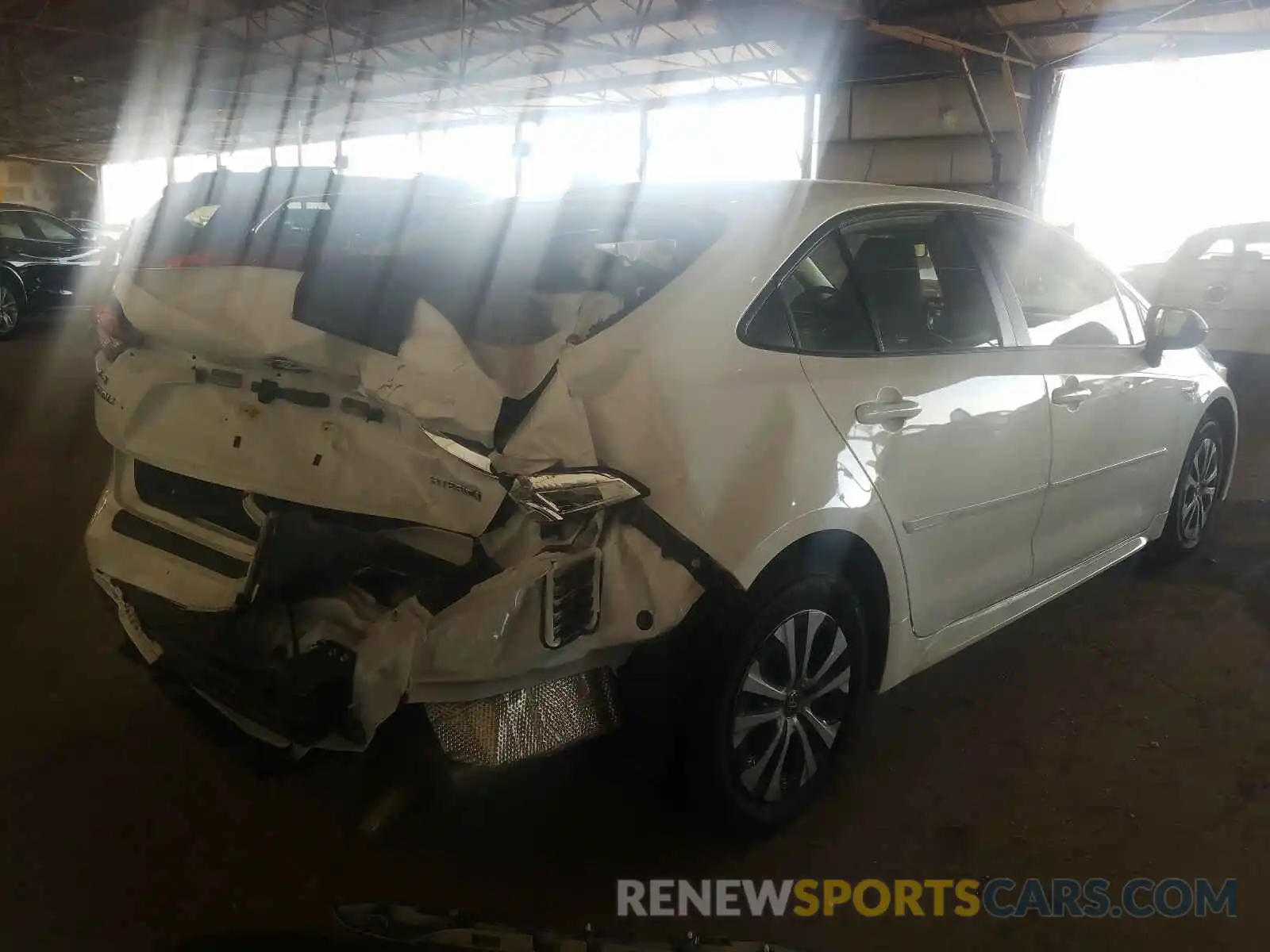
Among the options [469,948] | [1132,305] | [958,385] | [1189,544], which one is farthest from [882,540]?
[1189,544]

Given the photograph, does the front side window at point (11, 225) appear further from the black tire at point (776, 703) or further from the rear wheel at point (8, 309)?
the black tire at point (776, 703)

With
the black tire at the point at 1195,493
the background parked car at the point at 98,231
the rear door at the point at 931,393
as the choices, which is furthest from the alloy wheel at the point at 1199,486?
the background parked car at the point at 98,231

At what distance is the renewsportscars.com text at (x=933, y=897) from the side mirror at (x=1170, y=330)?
192cm

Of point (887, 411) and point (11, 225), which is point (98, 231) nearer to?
point (11, 225)

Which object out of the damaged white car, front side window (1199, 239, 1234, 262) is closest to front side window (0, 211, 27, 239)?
the damaged white car

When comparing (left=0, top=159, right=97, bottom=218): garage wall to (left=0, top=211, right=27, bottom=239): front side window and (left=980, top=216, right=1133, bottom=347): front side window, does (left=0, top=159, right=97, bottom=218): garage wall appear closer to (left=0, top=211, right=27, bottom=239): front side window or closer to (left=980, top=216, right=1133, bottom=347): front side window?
(left=0, top=211, right=27, bottom=239): front side window

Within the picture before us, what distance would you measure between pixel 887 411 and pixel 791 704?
2.42ft

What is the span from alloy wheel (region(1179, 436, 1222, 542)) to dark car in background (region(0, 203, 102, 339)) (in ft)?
37.5

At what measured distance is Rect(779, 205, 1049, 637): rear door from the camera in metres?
2.28

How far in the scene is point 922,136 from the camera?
13.1 metres

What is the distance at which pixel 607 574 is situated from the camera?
6.11 ft

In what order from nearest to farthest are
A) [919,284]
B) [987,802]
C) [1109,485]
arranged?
[987,802] → [919,284] → [1109,485]

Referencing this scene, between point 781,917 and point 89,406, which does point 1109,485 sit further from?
point 89,406

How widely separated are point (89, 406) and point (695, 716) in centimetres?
690
